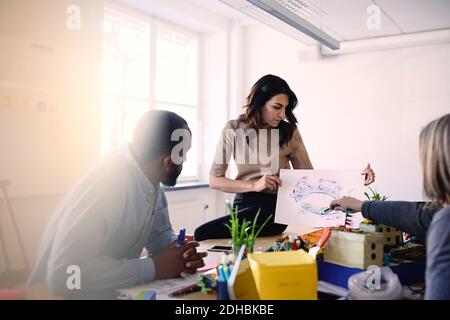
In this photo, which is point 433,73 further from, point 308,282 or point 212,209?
point 308,282

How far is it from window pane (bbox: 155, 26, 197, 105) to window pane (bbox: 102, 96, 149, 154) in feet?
1.43

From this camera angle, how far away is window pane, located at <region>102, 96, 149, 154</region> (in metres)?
4.05

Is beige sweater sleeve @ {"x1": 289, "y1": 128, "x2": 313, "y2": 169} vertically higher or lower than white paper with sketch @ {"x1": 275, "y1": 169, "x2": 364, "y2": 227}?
higher

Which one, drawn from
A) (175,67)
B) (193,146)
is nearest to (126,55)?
(175,67)

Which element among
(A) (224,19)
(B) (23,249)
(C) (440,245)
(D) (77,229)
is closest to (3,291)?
(D) (77,229)

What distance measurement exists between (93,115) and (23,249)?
115 centimetres

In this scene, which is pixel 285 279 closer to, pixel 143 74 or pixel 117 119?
pixel 117 119

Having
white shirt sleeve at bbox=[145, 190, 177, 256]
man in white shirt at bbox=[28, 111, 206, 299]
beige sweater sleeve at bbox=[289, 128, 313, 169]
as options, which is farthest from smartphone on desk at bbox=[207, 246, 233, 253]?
beige sweater sleeve at bbox=[289, 128, 313, 169]

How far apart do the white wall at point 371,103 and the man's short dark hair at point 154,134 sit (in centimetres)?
316

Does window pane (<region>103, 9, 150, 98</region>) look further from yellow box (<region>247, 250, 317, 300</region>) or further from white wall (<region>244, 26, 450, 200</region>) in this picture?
yellow box (<region>247, 250, 317, 300</region>)

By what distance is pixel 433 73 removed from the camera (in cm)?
389

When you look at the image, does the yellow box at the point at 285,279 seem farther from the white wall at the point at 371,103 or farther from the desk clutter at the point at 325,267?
the white wall at the point at 371,103

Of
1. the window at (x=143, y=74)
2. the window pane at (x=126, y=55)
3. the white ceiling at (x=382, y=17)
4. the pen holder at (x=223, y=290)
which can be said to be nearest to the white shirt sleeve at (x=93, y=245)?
Result: the pen holder at (x=223, y=290)

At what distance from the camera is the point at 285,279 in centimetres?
104
